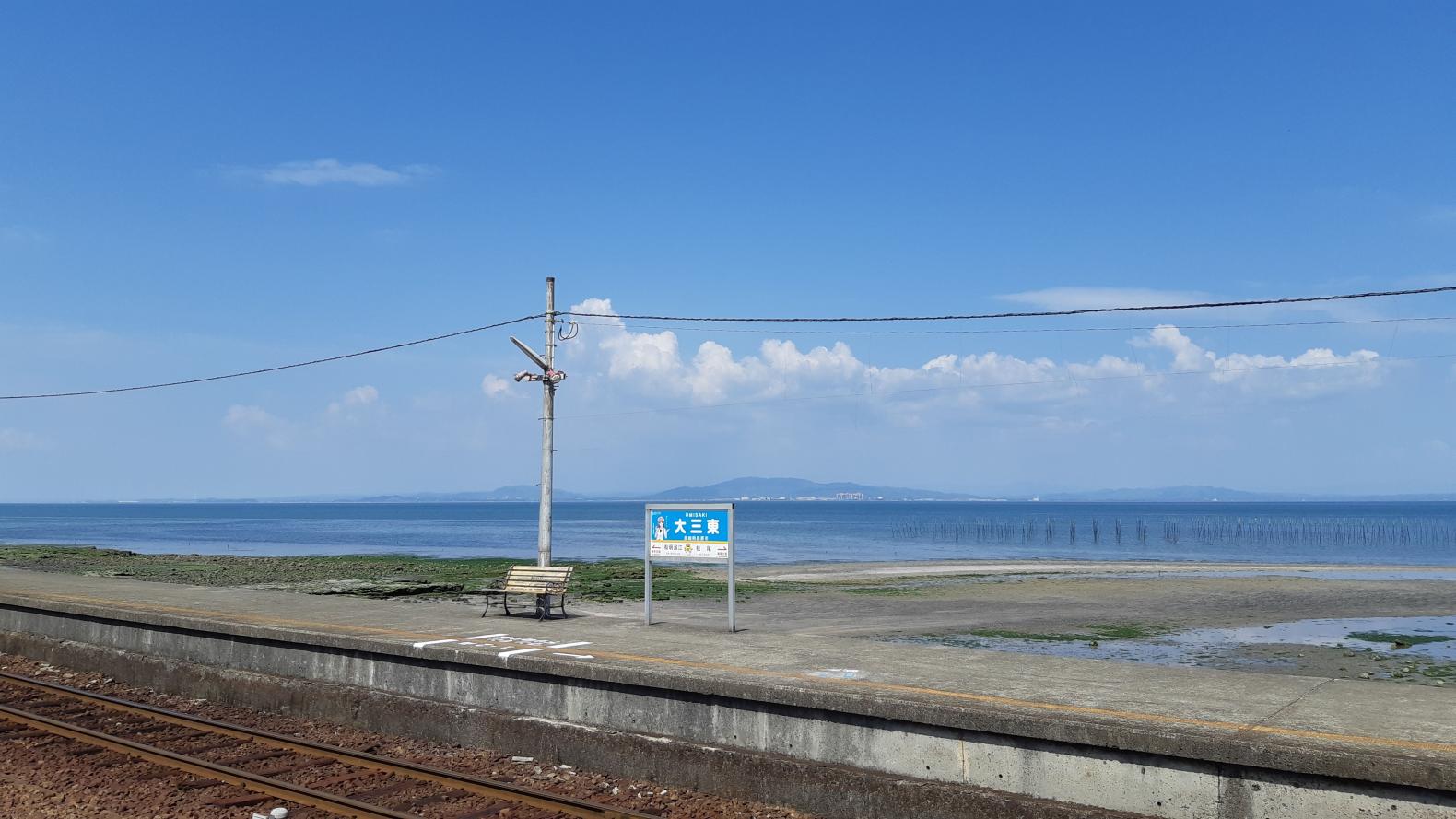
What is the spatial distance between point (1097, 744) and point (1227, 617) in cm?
2074

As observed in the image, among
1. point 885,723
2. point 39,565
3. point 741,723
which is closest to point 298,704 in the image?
point 741,723

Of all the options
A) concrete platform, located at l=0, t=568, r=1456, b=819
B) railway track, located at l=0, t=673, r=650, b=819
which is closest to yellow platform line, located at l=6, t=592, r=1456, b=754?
concrete platform, located at l=0, t=568, r=1456, b=819

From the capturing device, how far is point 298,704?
43.6 feet

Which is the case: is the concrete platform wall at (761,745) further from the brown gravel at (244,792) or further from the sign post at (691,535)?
the sign post at (691,535)

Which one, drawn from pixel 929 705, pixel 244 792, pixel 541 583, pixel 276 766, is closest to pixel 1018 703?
pixel 929 705

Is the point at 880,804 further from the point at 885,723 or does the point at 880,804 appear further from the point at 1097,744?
the point at 1097,744

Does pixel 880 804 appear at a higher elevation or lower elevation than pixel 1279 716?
lower

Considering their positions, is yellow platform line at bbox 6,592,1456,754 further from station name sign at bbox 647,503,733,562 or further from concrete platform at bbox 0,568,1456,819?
station name sign at bbox 647,503,733,562

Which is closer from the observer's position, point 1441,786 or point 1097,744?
point 1441,786

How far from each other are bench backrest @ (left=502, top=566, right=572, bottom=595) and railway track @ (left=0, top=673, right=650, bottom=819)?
15.4ft

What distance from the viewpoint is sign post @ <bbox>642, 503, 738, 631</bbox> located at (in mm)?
14570

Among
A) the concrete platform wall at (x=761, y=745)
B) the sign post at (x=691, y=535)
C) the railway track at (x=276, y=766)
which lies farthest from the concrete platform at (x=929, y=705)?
the railway track at (x=276, y=766)

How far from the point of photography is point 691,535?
15.0m

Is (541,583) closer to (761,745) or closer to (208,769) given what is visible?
(208,769)
